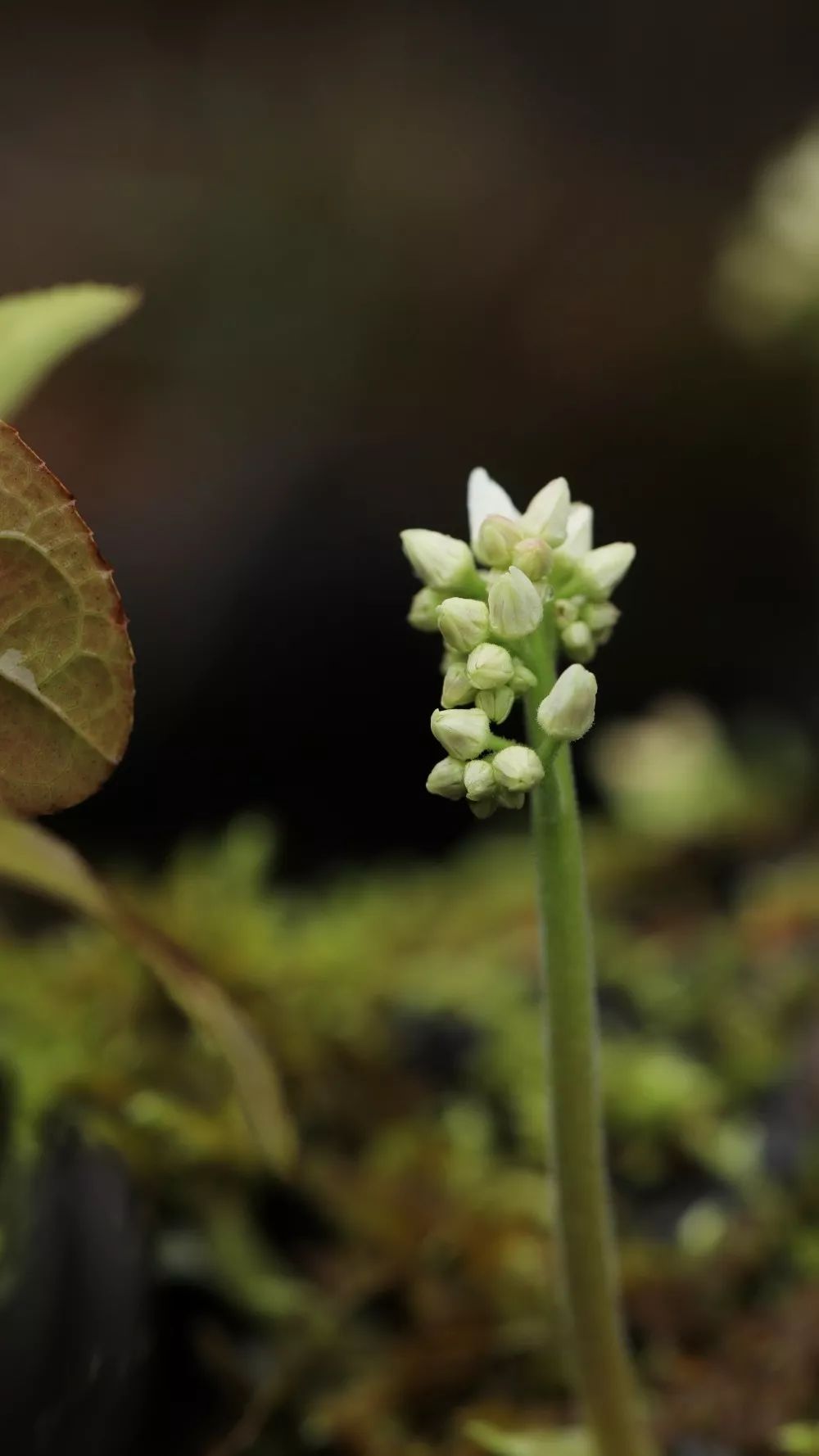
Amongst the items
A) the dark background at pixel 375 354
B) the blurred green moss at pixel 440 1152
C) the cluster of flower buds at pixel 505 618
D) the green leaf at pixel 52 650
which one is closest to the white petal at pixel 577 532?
the cluster of flower buds at pixel 505 618

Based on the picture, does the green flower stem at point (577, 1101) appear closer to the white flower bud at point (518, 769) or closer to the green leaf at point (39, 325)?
the white flower bud at point (518, 769)

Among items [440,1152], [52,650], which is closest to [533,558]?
[52,650]

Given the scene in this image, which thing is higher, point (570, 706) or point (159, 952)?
point (570, 706)

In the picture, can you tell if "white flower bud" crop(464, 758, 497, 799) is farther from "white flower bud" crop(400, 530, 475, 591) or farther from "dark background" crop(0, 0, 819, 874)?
"dark background" crop(0, 0, 819, 874)

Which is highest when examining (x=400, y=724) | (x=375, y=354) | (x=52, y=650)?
(x=52, y=650)

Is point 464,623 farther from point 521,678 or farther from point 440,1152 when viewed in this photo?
point 440,1152

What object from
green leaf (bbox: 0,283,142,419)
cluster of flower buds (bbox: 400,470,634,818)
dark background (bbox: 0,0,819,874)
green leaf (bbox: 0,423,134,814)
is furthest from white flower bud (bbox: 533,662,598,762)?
dark background (bbox: 0,0,819,874)

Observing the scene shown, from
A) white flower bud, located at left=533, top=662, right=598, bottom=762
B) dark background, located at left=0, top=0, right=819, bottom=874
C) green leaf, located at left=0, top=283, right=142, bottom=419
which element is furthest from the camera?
dark background, located at left=0, top=0, right=819, bottom=874

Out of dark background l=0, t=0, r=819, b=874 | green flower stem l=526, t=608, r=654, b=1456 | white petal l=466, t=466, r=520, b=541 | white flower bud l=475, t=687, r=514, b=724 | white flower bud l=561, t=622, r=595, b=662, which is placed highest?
white petal l=466, t=466, r=520, b=541
